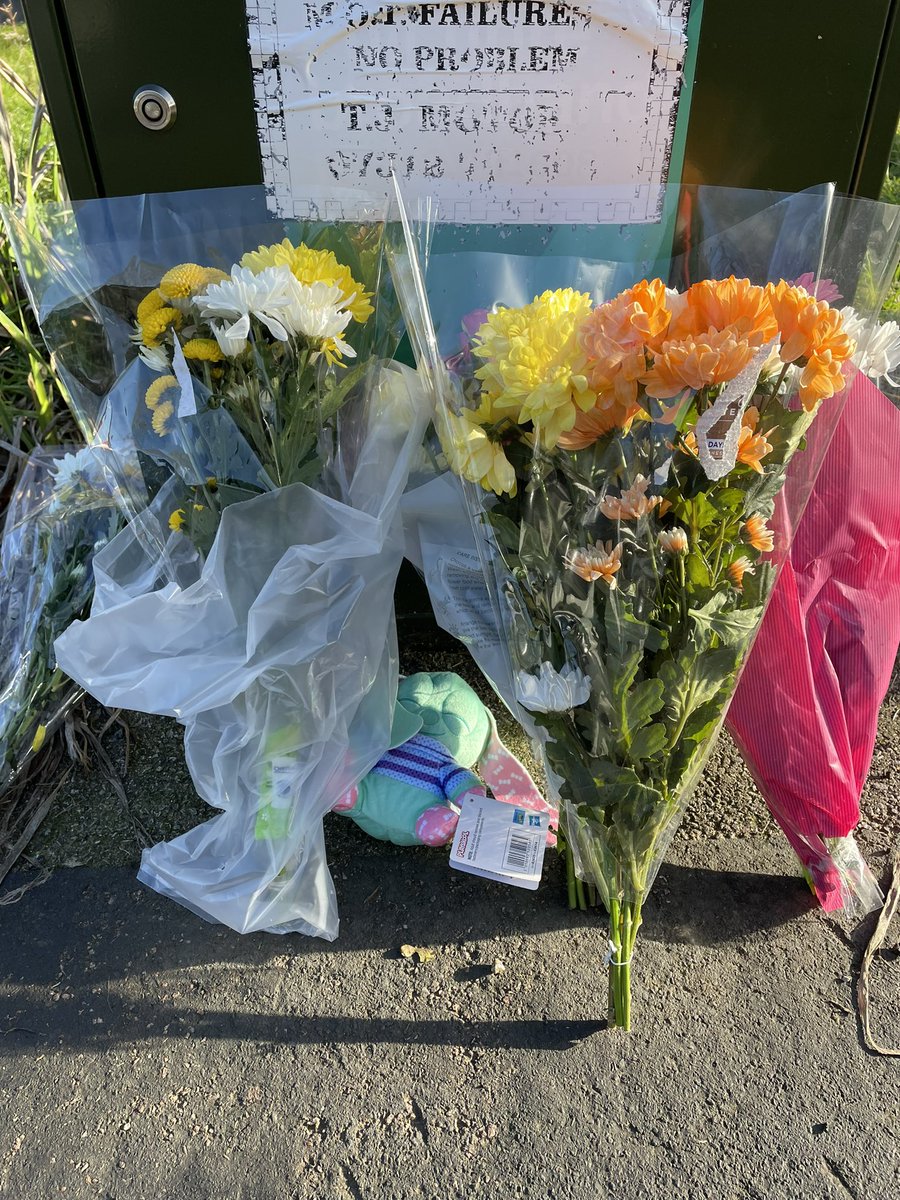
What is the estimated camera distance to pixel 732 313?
3.60 ft

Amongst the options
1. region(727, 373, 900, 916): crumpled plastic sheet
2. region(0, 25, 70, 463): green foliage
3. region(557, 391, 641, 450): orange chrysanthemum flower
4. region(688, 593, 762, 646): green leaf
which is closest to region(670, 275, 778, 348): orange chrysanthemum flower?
region(557, 391, 641, 450): orange chrysanthemum flower

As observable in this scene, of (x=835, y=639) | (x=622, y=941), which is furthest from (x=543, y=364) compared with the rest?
(x=622, y=941)

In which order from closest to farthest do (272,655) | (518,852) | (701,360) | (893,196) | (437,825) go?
(701,360) → (272,655) → (518,852) → (437,825) → (893,196)

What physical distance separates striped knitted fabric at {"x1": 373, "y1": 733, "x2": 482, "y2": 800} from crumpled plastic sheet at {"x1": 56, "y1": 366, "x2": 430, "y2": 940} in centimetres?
9

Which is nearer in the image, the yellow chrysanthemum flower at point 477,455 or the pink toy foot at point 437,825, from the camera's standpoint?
the yellow chrysanthemum flower at point 477,455

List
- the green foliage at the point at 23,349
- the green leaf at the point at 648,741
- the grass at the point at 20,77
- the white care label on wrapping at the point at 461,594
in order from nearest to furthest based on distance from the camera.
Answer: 1. the green leaf at the point at 648,741
2. the white care label on wrapping at the point at 461,594
3. the green foliage at the point at 23,349
4. the grass at the point at 20,77

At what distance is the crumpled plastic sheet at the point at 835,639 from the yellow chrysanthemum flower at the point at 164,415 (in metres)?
1.07

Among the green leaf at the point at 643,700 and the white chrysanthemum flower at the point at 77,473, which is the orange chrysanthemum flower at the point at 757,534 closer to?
the green leaf at the point at 643,700

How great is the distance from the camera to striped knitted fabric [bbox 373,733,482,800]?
1767 millimetres

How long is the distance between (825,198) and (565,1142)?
1522mm

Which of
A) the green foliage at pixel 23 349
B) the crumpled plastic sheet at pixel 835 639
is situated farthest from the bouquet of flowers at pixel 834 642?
the green foliage at pixel 23 349

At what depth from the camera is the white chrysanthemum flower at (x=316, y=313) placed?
131 cm

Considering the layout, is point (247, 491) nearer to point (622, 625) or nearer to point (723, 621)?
point (622, 625)

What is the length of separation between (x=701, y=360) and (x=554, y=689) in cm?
52
